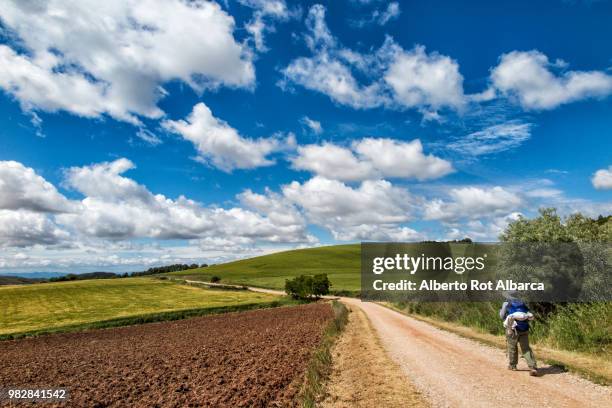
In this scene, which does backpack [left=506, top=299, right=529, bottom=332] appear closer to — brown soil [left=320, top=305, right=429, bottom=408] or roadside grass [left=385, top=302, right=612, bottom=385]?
roadside grass [left=385, top=302, right=612, bottom=385]

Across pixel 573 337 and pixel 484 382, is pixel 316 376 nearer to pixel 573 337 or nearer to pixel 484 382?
pixel 484 382

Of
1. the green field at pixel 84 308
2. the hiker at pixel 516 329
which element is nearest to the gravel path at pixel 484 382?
the hiker at pixel 516 329

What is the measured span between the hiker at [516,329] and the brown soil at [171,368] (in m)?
7.67

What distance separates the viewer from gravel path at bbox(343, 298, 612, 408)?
34.8 ft

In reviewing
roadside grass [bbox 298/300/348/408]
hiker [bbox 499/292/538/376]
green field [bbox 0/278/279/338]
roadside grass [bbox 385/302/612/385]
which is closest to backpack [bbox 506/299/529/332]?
hiker [bbox 499/292/538/376]

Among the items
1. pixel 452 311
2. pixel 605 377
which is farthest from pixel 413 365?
pixel 452 311

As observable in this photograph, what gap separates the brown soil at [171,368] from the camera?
13633mm

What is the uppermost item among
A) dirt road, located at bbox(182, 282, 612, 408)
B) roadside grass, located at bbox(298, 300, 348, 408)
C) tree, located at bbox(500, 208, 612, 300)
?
tree, located at bbox(500, 208, 612, 300)

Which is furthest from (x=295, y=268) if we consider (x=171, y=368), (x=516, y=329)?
(x=516, y=329)

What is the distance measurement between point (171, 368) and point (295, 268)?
132 m

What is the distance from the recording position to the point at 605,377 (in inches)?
484

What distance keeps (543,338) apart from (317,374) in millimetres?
11800

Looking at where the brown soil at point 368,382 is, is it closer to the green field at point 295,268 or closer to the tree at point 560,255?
the tree at point 560,255

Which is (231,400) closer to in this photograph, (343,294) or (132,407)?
(132,407)
